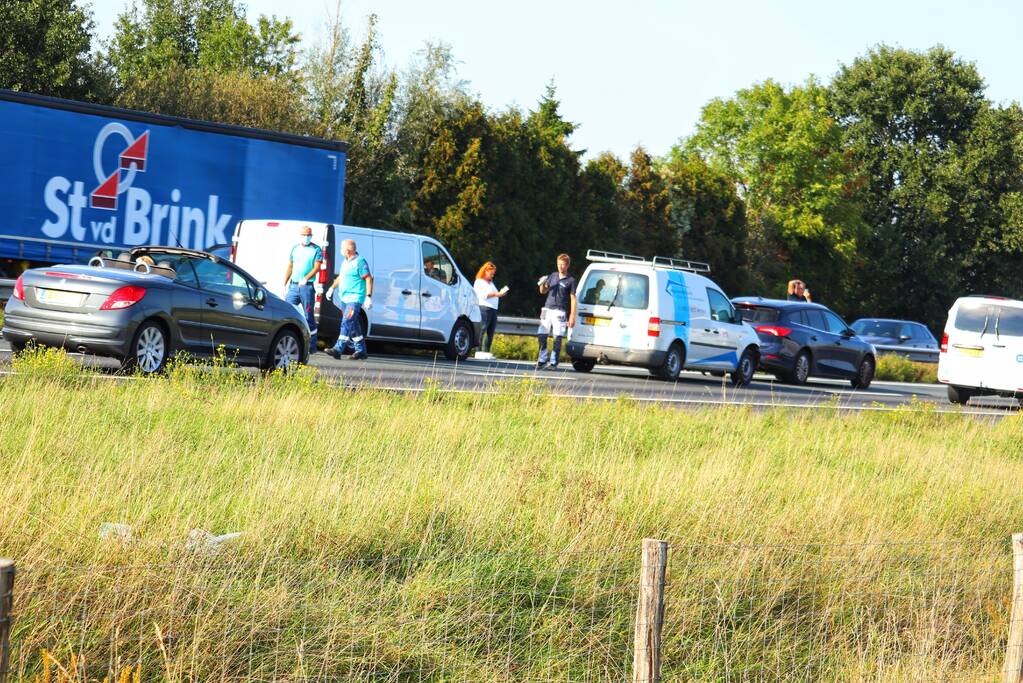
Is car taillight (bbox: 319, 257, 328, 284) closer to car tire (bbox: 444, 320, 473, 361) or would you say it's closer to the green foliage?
car tire (bbox: 444, 320, 473, 361)

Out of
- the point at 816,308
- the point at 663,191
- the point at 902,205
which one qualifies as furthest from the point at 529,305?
the point at 902,205

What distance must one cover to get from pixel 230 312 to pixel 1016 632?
34.9 ft

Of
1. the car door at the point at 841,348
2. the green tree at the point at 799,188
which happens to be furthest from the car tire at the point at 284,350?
the green tree at the point at 799,188

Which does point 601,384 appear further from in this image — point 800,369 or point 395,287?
point 800,369

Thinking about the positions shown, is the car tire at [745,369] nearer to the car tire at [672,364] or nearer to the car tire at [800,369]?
the car tire at [800,369]

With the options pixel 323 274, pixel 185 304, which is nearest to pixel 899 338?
pixel 323 274

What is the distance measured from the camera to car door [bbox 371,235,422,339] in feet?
68.7

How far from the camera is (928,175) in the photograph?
68188mm

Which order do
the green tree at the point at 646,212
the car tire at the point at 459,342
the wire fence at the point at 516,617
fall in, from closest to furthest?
the wire fence at the point at 516,617
the car tire at the point at 459,342
the green tree at the point at 646,212

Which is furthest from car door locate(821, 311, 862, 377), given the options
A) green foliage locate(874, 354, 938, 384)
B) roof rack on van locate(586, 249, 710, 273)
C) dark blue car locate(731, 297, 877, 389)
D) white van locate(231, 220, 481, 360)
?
white van locate(231, 220, 481, 360)

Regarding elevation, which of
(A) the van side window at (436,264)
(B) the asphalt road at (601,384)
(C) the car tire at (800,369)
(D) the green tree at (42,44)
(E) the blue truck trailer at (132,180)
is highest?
(D) the green tree at (42,44)

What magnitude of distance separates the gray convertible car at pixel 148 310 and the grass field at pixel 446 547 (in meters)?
1.97

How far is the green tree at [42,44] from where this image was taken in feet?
138

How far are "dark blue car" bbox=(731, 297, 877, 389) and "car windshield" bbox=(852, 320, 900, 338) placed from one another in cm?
1221
